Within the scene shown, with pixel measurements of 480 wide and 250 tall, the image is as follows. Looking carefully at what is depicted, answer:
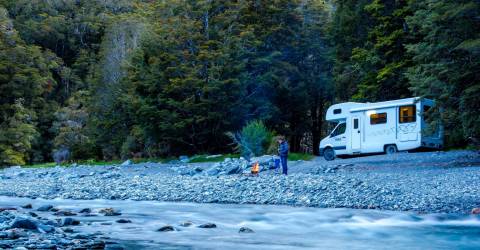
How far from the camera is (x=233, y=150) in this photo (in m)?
31.7

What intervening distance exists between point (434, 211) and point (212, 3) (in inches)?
962

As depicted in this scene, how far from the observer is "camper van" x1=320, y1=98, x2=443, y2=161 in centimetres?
2284

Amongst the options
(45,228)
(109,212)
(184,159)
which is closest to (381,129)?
(184,159)

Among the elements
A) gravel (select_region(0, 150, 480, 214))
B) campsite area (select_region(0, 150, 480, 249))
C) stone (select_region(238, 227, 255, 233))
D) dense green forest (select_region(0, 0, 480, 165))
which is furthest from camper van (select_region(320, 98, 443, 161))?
stone (select_region(238, 227, 255, 233))

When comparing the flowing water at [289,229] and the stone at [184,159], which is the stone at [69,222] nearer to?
the flowing water at [289,229]

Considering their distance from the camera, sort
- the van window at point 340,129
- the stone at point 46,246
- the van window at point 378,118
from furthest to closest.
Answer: the van window at point 340,129 < the van window at point 378,118 < the stone at point 46,246

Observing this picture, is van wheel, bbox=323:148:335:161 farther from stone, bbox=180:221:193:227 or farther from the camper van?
stone, bbox=180:221:193:227

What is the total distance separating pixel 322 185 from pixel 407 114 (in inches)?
344

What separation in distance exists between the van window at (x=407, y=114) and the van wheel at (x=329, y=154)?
3.69 m

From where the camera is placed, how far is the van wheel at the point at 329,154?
83.7ft

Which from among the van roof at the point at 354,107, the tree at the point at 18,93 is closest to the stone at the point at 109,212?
the van roof at the point at 354,107

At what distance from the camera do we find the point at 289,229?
Answer: 11094 millimetres

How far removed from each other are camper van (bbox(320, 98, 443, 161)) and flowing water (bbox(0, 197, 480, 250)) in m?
10.8

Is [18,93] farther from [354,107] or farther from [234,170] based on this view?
[354,107]
